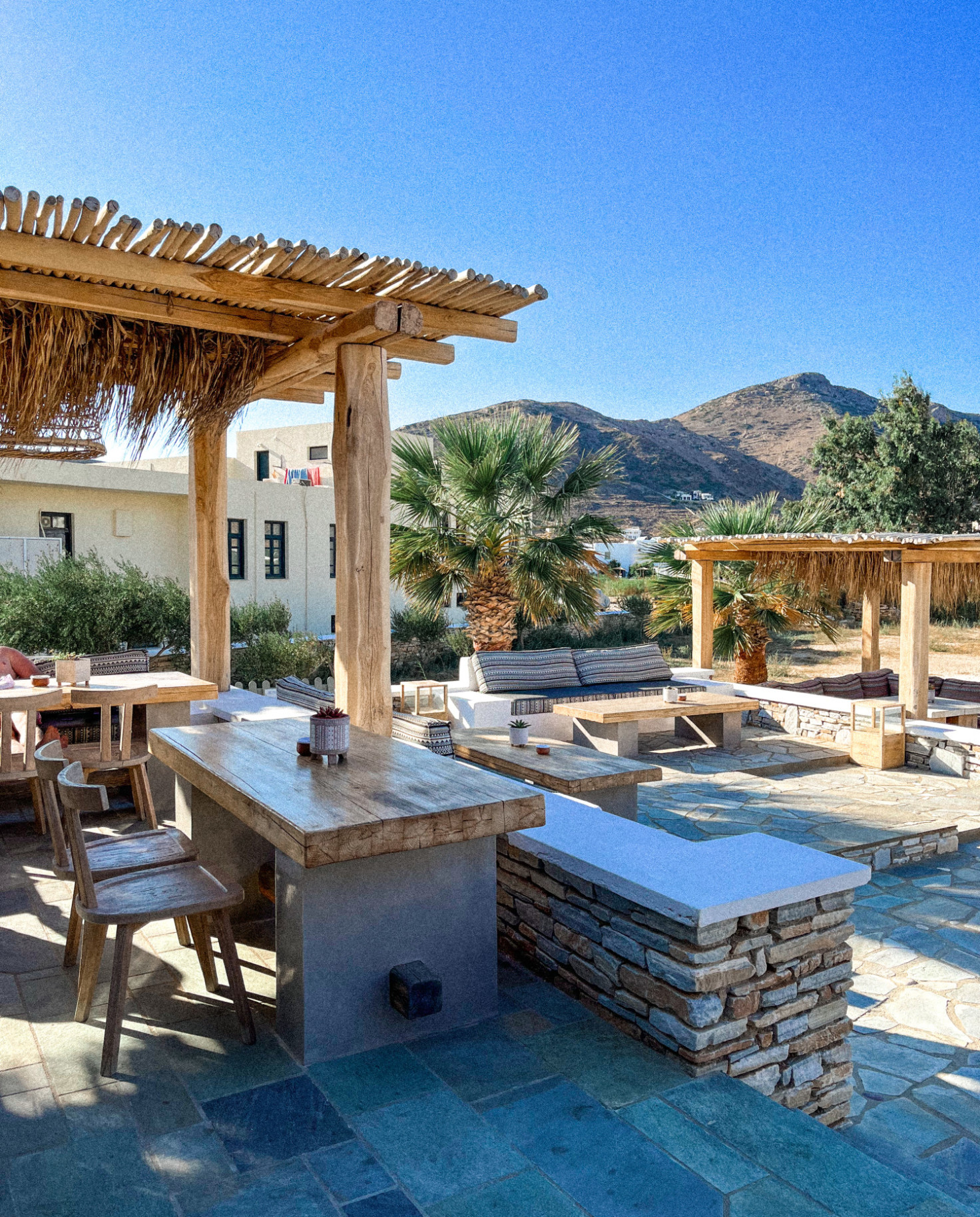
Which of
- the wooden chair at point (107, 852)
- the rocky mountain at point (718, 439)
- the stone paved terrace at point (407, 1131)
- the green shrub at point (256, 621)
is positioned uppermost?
the rocky mountain at point (718, 439)

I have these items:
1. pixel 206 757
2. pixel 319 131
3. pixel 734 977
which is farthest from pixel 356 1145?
pixel 319 131

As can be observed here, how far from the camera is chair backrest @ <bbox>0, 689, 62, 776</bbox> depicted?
4551 millimetres

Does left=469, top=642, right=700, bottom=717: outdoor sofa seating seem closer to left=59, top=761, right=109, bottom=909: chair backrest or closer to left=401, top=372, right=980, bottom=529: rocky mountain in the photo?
left=59, top=761, right=109, bottom=909: chair backrest

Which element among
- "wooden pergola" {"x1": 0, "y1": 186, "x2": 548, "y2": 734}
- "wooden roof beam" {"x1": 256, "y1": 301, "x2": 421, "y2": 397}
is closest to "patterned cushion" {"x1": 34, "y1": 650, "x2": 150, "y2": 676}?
"wooden pergola" {"x1": 0, "y1": 186, "x2": 548, "y2": 734}

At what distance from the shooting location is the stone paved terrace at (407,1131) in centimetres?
190

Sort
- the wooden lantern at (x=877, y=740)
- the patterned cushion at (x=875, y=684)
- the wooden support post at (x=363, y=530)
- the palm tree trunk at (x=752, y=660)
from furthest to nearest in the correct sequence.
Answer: the palm tree trunk at (x=752, y=660) < the patterned cushion at (x=875, y=684) < the wooden lantern at (x=877, y=740) < the wooden support post at (x=363, y=530)

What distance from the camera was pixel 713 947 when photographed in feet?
8.10

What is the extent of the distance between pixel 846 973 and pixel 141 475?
51.5 feet

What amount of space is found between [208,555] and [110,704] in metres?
1.76

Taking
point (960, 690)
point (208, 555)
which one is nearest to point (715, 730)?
point (960, 690)

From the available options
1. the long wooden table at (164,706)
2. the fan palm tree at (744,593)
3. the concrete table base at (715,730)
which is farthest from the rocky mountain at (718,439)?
the long wooden table at (164,706)

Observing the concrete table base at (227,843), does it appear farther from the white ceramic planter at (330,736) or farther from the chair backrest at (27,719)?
the chair backrest at (27,719)

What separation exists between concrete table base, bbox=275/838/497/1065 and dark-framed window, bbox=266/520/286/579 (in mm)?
16348

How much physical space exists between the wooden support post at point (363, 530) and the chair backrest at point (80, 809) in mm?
1821
